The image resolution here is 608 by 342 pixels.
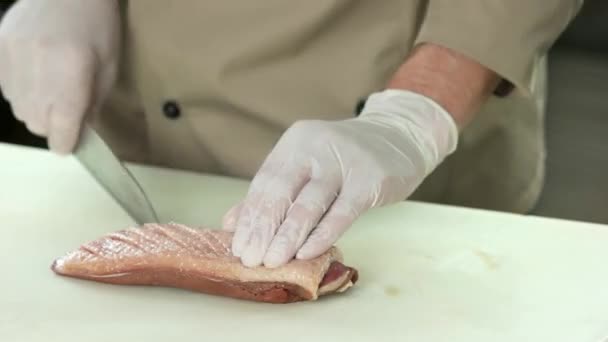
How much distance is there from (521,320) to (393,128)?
309 millimetres

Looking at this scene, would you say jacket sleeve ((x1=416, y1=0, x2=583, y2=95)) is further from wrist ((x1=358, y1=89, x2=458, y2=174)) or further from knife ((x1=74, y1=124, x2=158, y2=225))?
knife ((x1=74, y1=124, x2=158, y2=225))

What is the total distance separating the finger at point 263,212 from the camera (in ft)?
2.97

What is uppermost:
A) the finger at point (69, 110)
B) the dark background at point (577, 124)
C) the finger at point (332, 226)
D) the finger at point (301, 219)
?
the finger at point (69, 110)

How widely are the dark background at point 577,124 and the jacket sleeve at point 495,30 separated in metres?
0.49

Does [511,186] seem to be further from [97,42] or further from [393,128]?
[97,42]

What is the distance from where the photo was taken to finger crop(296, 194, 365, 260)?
3.00 feet

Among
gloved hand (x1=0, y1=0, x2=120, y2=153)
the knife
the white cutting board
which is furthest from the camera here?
gloved hand (x1=0, y1=0, x2=120, y2=153)

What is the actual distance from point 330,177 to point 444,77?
275 mm

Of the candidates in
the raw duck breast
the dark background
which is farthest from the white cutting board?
the dark background

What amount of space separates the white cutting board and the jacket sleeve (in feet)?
0.69

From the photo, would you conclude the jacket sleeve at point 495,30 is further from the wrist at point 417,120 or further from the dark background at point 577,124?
the dark background at point 577,124

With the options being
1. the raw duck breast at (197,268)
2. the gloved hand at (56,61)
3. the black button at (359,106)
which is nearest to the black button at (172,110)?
the gloved hand at (56,61)

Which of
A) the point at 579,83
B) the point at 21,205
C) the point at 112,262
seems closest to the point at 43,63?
the point at 21,205

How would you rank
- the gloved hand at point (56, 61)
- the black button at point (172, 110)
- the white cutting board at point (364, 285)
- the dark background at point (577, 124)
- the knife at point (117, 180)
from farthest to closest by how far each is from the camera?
the dark background at point (577, 124), the black button at point (172, 110), the gloved hand at point (56, 61), the knife at point (117, 180), the white cutting board at point (364, 285)
